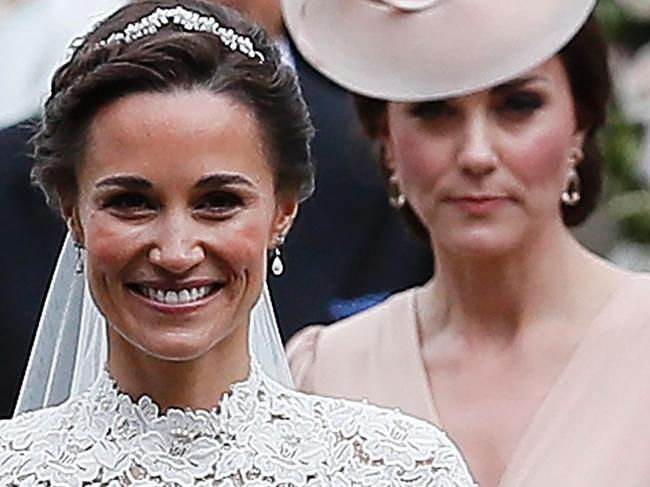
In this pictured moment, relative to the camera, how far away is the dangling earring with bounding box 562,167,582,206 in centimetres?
549

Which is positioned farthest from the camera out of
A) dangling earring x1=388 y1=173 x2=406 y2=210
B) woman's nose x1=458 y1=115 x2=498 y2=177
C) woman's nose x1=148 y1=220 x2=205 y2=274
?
dangling earring x1=388 y1=173 x2=406 y2=210

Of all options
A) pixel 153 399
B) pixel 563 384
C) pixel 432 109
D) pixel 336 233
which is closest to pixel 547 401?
pixel 563 384

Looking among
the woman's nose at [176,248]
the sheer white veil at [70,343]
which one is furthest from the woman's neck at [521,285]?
the woman's nose at [176,248]

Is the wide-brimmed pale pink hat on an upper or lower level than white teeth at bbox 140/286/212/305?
lower

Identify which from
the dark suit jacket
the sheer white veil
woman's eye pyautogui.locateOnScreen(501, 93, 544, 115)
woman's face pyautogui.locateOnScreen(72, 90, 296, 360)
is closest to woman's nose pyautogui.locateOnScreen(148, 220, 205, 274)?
woman's face pyautogui.locateOnScreen(72, 90, 296, 360)

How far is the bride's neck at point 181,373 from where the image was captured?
4281 mm

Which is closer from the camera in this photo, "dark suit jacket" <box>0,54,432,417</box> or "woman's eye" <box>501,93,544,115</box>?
"woman's eye" <box>501,93,544,115</box>

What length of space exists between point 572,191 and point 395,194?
39 cm

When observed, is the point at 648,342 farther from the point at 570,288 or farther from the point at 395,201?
the point at 395,201

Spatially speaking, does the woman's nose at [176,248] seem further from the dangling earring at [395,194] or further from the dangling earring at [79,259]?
the dangling earring at [395,194]

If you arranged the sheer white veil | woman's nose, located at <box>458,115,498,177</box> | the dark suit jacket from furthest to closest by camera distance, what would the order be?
the dark suit jacket, woman's nose, located at <box>458,115,498,177</box>, the sheer white veil

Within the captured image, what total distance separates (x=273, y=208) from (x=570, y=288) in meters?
1.29

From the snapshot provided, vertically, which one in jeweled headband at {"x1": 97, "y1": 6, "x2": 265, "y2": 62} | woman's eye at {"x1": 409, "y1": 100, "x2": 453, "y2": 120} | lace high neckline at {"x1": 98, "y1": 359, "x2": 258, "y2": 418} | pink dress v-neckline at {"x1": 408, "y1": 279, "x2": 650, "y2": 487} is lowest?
pink dress v-neckline at {"x1": 408, "y1": 279, "x2": 650, "y2": 487}

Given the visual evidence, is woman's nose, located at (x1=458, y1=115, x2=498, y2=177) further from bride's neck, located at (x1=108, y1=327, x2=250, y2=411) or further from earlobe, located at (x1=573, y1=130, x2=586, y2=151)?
bride's neck, located at (x1=108, y1=327, x2=250, y2=411)
